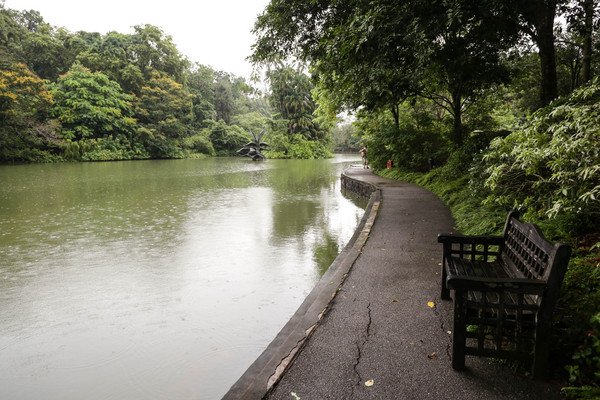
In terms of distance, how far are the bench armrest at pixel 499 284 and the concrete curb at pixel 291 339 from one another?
4.44ft

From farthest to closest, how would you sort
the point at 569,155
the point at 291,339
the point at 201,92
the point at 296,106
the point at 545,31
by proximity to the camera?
the point at 201,92
the point at 296,106
the point at 545,31
the point at 569,155
the point at 291,339

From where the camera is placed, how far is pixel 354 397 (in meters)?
2.24

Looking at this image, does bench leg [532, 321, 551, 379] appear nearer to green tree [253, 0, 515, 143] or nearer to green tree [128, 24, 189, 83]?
green tree [253, 0, 515, 143]

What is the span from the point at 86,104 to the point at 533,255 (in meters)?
40.4

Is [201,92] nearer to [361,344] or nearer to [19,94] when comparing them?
[19,94]

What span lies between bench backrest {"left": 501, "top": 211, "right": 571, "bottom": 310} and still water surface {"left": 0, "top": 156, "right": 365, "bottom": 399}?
255 cm

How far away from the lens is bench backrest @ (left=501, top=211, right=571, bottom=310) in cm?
211

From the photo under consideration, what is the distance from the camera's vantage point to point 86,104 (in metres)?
34.1

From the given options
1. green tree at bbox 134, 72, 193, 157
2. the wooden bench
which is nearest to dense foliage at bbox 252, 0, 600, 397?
the wooden bench

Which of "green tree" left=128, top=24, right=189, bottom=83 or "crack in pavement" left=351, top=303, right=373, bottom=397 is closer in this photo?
"crack in pavement" left=351, top=303, right=373, bottom=397

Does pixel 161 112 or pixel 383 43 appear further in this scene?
pixel 161 112

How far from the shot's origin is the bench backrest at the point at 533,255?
83.2 inches

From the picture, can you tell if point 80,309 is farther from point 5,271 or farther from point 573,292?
point 573,292

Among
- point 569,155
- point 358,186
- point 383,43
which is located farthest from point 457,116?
point 569,155
